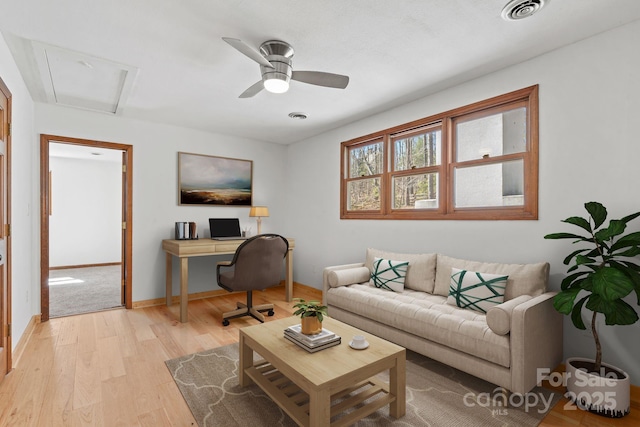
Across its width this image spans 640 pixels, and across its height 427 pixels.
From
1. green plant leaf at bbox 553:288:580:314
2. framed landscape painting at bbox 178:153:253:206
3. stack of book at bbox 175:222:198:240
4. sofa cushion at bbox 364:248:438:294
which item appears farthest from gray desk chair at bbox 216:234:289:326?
green plant leaf at bbox 553:288:580:314

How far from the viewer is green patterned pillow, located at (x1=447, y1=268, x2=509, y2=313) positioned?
7.82ft

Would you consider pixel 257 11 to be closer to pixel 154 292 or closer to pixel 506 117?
pixel 506 117

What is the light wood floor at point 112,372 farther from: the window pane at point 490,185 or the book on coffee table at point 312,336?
the window pane at point 490,185

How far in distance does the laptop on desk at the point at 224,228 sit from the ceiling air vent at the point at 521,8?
3.74m

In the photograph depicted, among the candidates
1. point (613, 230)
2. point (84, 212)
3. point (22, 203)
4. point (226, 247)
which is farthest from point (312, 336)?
point (84, 212)

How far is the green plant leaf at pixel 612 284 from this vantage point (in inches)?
66.9

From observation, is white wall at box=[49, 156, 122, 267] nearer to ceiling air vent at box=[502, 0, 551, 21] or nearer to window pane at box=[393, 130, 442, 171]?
window pane at box=[393, 130, 442, 171]

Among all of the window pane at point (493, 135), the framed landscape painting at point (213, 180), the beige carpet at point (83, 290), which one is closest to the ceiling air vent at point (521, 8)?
the window pane at point (493, 135)

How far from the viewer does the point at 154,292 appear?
13.9 feet

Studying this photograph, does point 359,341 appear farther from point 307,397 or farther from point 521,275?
point 521,275

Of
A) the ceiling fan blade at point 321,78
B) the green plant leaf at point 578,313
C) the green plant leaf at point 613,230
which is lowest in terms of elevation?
the green plant leaf at point 578,313

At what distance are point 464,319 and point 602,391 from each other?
2.61 ft

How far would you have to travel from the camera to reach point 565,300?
192 centimetres

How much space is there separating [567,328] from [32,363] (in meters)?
4.16
